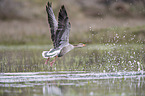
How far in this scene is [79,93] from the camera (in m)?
12.1

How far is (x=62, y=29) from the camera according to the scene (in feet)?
51.5

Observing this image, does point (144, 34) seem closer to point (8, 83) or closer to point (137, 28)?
point (137, 28)

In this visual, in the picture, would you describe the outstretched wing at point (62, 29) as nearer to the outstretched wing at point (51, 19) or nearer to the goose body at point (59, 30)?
the goose body at point (59, 30)

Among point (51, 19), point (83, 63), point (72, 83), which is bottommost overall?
point (72, 83)

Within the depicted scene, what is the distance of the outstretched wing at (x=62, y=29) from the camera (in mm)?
15203

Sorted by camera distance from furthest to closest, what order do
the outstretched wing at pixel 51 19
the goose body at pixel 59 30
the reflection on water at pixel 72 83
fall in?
the outstretched wing at pixel 51 19
the goose body at pixel 59 30
the reflection on water at pixel 72 83

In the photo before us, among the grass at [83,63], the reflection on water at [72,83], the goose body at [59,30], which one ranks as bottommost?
the reflection on water at [72,83]

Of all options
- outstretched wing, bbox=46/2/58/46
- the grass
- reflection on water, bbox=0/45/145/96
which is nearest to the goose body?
outstretched wing, bbox=46/2/58/46

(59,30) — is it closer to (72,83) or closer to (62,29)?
(62,29)

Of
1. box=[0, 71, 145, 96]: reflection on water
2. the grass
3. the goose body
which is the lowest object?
box=[0, 71, 145, 96]: reflection on water

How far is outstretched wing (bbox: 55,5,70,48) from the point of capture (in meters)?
15.2

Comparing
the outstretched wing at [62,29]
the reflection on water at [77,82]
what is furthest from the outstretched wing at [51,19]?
the reflection on water at [77,82]

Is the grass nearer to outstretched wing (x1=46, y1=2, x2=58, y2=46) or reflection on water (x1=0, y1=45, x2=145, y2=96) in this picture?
reflection on water (x1=0, y1=45, x2=145, y2=96)

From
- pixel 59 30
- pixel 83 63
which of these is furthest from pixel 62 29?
pixel 83 63
